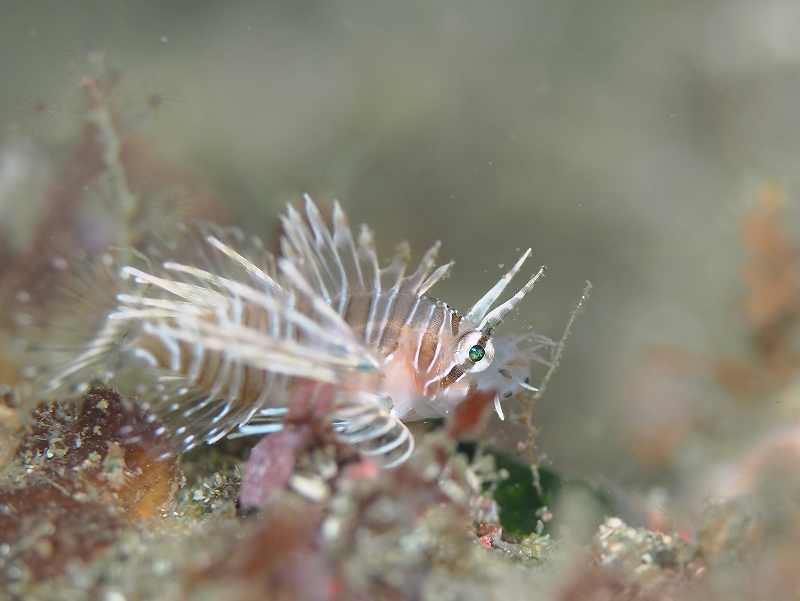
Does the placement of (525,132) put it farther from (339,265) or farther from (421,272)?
(339,265)

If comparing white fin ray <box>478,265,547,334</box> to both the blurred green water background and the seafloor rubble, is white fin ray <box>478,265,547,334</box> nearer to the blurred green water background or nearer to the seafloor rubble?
the blurred green water background

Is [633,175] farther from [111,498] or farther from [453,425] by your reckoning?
[111,498]

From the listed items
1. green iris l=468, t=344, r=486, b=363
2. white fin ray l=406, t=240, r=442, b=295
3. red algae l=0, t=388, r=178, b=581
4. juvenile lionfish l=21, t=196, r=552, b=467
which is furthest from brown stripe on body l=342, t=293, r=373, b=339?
red algae l=0, t=388, r=178, b=581

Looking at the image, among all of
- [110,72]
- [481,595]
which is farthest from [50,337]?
[481,595]

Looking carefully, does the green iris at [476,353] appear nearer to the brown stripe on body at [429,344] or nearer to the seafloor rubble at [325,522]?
the brown stripe on body at [429,344]

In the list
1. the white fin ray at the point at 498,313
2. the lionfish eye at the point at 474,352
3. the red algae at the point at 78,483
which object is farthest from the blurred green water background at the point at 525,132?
the red algae at the point at 78,483
